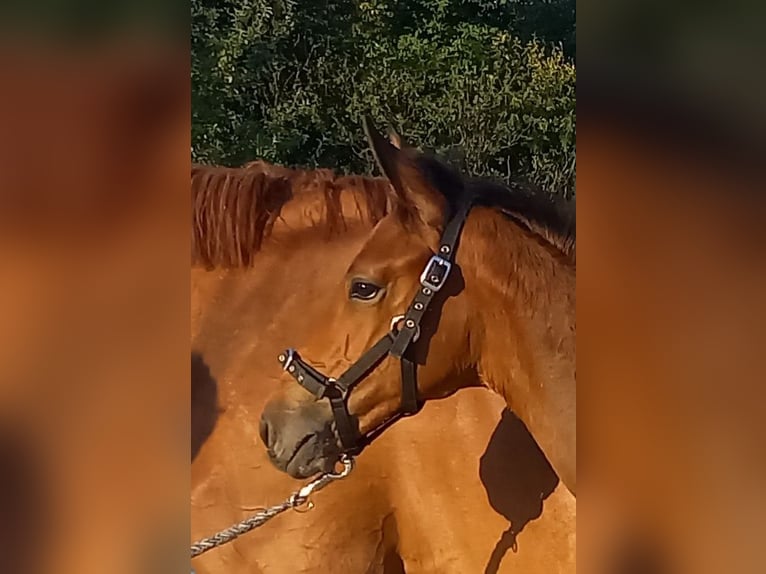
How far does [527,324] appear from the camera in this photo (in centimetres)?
108

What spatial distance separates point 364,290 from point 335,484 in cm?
44

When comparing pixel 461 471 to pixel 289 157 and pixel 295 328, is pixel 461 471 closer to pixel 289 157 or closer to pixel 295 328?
pixel 295 328

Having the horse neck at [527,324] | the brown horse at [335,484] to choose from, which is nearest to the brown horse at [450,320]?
the horse neck at [527,324]

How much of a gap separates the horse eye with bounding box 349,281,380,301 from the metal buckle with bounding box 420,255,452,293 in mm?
70

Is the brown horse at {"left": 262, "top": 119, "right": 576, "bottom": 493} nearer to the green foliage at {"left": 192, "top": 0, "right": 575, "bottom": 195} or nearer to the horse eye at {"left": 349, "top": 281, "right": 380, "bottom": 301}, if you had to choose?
the horse eye at {"left": 349, "top": 281, "right": 380, "bottom": 301}

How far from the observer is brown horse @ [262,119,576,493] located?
108 cm

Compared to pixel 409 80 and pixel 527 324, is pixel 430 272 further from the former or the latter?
pixel 409 80

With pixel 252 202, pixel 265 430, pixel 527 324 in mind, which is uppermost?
pixel 527 324
